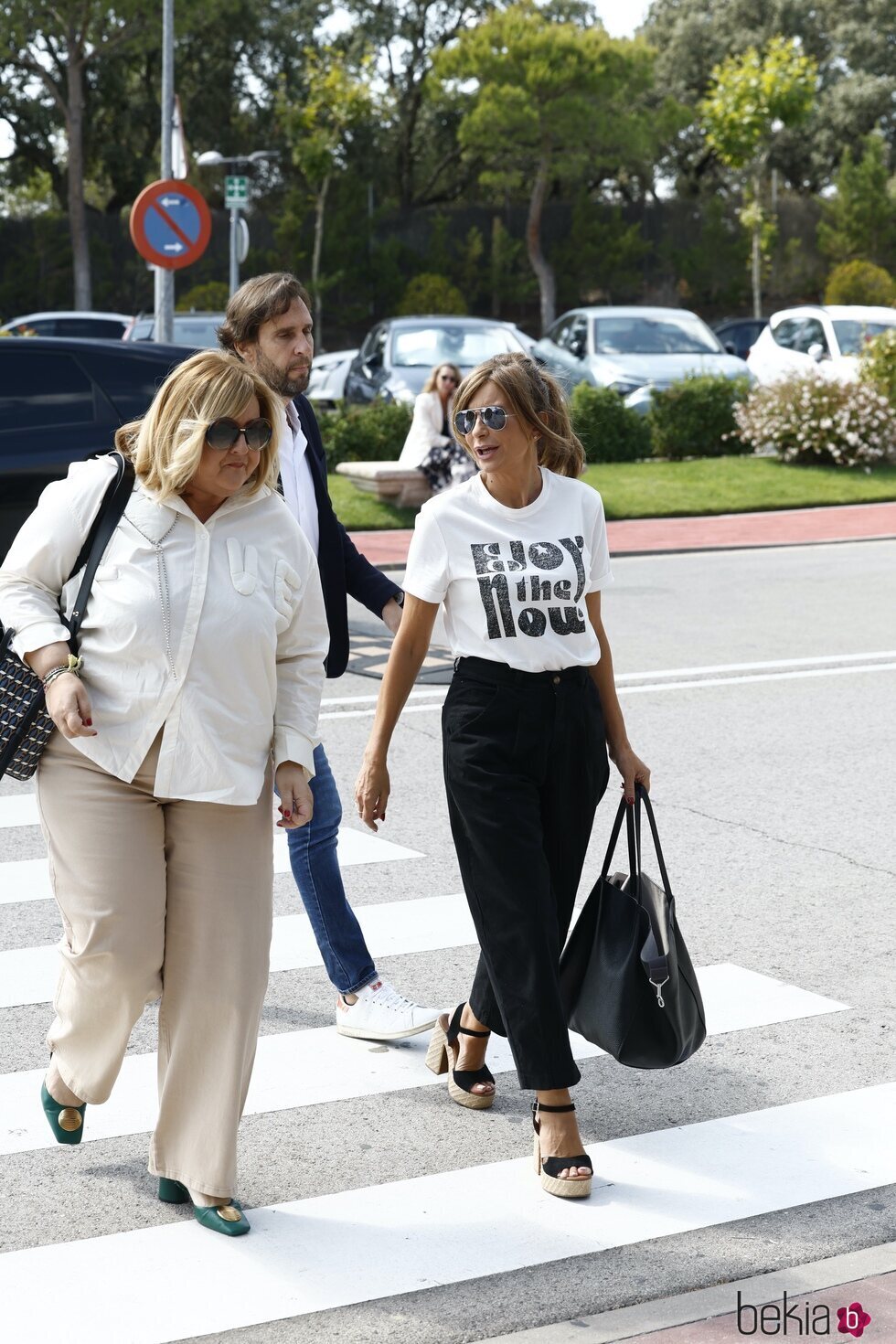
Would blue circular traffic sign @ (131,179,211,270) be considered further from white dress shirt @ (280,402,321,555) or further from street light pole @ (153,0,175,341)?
white dress shirt @ (280,402,321,555)

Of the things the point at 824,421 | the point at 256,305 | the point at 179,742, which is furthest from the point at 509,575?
the point at 824,421

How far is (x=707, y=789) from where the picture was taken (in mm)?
7234

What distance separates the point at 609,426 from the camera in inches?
765

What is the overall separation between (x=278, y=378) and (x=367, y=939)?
6.49ft

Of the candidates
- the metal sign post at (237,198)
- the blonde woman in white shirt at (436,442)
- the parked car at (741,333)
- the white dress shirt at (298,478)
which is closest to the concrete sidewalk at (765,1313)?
the white dress shirt at (298,478)

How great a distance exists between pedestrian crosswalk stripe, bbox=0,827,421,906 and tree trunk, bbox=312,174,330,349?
36600 millimetres

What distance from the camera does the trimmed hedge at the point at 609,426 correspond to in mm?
19203

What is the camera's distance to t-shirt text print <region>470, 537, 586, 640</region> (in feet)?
12.6

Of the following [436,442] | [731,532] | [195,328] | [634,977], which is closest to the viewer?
[634,977]

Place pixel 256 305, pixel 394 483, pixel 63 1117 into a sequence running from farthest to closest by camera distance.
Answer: pixel 394 483
pixel 256 305
pixel 63 1117

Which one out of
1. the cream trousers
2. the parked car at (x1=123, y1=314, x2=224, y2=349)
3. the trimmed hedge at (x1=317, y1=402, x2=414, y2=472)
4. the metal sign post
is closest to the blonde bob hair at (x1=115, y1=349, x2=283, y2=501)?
the cream trousers

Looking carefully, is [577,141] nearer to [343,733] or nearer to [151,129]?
[151,129]

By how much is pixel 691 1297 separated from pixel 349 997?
1535 millimetres

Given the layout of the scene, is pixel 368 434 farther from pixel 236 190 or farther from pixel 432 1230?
pixel 432 1230
